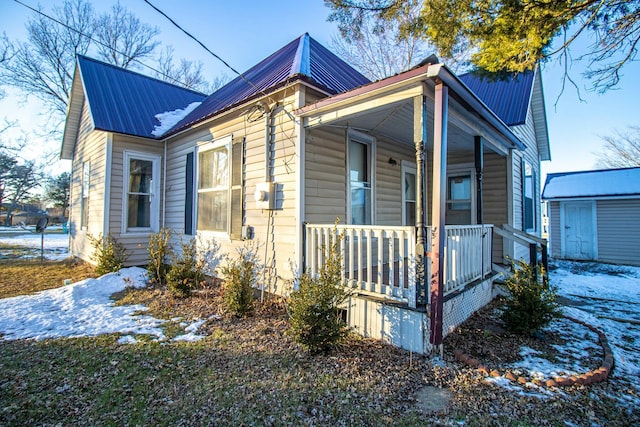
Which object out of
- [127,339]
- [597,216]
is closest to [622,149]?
[597,216]

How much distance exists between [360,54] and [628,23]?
12215 mm

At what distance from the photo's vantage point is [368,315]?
3951 millimetres

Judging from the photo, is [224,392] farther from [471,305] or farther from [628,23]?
[628,23]

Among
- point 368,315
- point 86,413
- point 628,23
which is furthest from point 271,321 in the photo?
point 628,23

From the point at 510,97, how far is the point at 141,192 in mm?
9885

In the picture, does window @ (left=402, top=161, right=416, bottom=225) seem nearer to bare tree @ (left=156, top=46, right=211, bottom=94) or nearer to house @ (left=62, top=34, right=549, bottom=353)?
house @ (left=62, top=34, right=549, bottom=353)

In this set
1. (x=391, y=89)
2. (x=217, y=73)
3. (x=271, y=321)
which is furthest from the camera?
(x=217, y=73)

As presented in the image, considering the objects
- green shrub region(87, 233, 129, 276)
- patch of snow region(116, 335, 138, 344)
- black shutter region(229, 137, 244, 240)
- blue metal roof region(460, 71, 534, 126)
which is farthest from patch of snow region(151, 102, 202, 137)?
blue metal roof region(460, 71, 534, 126)

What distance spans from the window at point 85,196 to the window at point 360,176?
7.71 m

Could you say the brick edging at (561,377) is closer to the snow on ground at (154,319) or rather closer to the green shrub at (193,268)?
the snow on ground at (154,319)

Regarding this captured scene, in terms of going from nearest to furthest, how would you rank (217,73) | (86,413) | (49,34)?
(86,413) < (49,34) < (217,73)

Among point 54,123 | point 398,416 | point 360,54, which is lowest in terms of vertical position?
point 398,416

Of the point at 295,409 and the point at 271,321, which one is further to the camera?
the point at 271,321

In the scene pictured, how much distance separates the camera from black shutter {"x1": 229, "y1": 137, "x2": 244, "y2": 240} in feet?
18.7
